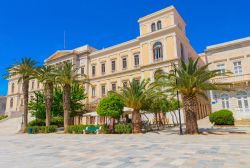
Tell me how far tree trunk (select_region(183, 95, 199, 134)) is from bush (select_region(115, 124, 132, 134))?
5901 mm

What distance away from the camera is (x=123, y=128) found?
20.8 m

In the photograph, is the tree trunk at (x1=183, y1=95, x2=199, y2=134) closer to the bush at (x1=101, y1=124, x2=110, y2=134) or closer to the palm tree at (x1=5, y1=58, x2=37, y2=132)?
the bush at (x1=101, y1=124, x2=110, y2=134)

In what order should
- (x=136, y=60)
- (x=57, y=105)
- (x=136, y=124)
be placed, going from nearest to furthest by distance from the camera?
(x=136, y=124) < (x=57, y=105) < (x=136, y=60)

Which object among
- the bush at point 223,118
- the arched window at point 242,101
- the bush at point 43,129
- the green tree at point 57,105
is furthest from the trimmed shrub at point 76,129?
the arched window at point 242,101

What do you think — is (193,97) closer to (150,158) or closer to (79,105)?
(150,158)

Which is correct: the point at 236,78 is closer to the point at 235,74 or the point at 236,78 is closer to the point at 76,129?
the point at 235,74

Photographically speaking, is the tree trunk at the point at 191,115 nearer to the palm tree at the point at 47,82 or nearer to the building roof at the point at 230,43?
the building roof at the point at 230,43

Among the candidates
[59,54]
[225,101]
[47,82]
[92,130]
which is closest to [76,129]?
[92,130]

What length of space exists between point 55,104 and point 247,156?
2767 cm

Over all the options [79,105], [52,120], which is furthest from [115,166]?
[52,120]

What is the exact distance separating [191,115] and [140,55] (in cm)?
2111

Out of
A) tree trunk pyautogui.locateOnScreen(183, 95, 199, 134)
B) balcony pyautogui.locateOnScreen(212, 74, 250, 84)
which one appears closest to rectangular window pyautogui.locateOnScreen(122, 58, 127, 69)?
balcony pyautogui.locateOnScreen(212, 74, 250, 84)

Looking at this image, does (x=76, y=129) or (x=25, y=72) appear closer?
(x=76, y=129)

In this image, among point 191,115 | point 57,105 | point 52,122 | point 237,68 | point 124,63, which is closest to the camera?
point 191,115
